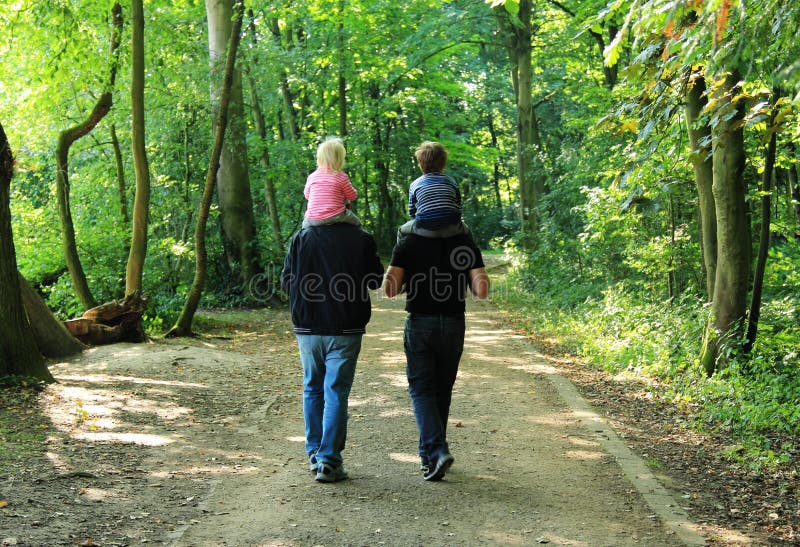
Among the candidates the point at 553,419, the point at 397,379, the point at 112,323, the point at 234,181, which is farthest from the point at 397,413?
the point at 234,181

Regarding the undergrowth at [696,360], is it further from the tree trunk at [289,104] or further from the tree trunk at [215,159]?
the tree trunk at [289,104]

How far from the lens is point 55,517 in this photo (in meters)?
4.89

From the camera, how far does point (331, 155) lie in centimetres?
592

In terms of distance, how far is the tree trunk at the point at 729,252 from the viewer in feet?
30.0

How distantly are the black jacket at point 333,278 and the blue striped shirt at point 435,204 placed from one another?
0.45 m

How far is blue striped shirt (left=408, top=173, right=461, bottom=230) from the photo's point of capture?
5.82 meters

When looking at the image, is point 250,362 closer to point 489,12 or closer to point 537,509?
point 537,509

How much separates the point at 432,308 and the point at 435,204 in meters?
0.76

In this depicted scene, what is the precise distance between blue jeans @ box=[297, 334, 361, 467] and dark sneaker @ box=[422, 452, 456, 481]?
664mm

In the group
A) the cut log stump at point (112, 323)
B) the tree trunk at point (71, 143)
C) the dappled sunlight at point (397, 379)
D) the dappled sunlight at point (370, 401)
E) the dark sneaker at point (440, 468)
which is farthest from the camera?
the tree trunk at point (71, 143)

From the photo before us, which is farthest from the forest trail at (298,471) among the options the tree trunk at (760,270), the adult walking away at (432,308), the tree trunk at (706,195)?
the tree trunk at (706,195)

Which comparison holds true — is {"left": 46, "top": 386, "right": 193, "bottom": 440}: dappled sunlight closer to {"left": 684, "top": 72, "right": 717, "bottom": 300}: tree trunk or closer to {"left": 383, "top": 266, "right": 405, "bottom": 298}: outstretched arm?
{"left": 383, "top": 266, "right": 405, "bottom": 298}: outstretched arm

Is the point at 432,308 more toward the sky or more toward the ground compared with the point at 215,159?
more toward the ground

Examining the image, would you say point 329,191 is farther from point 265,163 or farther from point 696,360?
point 265,163
